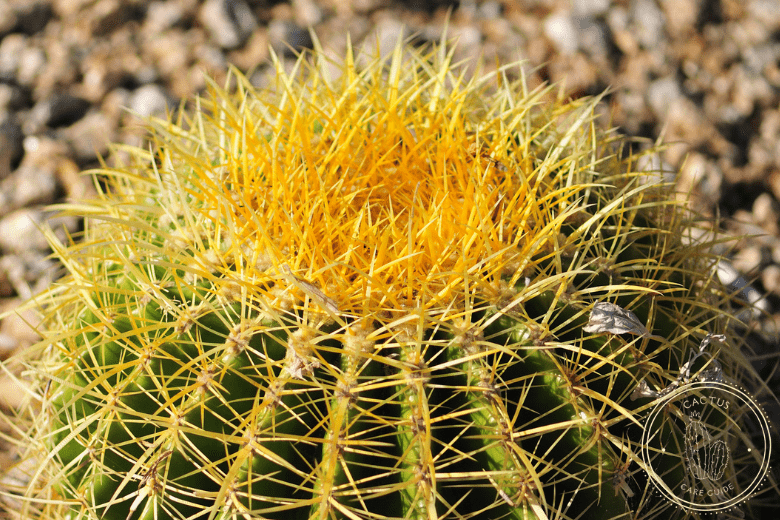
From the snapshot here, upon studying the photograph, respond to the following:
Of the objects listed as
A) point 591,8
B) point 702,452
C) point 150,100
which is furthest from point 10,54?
point 702,452

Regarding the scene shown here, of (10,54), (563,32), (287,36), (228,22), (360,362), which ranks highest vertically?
(10,54)

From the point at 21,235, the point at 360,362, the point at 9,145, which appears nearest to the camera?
the point at 360,362

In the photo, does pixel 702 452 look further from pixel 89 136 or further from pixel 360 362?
pixel 89 136

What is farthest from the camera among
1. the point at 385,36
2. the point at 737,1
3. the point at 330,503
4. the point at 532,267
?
the point at 737,1

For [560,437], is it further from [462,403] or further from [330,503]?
[330,503]

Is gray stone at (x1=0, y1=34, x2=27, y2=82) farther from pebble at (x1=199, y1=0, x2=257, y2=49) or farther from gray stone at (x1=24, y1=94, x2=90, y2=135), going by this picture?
pebble at (x1=199, y1=0, x2=257, y2=49)

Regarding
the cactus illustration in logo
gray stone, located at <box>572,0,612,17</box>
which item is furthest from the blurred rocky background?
the cactus illustration in logo

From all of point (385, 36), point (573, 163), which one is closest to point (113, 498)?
point (573, 163)
